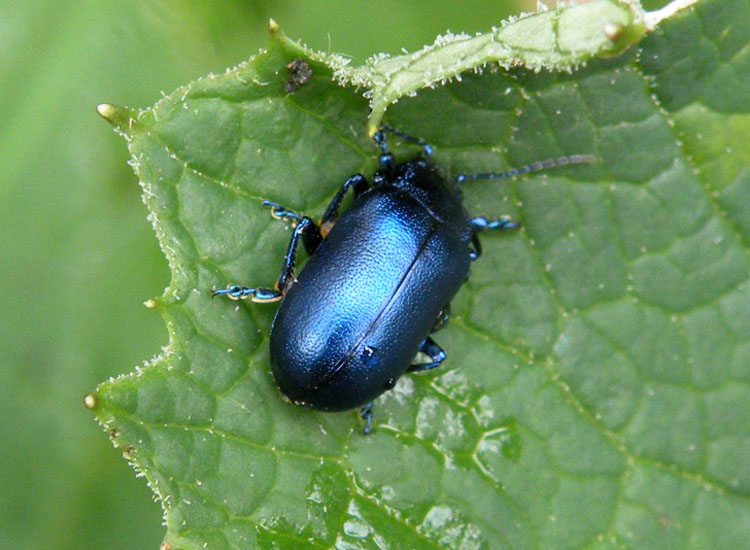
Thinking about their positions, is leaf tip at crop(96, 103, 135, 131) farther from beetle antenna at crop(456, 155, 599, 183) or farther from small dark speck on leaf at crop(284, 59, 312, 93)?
beetle antenna at crop(456, 155, 599, 183)

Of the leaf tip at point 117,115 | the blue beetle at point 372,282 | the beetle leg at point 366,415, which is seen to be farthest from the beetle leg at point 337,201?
the leaf tip at point 117,115

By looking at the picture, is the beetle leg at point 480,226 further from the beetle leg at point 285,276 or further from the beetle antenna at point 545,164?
the beetle leg at point 285,276

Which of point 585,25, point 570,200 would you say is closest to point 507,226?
point 570,200

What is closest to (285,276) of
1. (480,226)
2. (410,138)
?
(410,138)

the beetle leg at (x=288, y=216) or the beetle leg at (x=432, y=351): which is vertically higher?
the beetle leg at (x=288, y=216)

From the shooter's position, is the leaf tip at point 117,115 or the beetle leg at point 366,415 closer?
the leaf tip at point 117,115

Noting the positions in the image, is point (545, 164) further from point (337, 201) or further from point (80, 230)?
point (80, 230)

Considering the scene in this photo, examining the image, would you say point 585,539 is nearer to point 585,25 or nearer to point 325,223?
point 325,223
